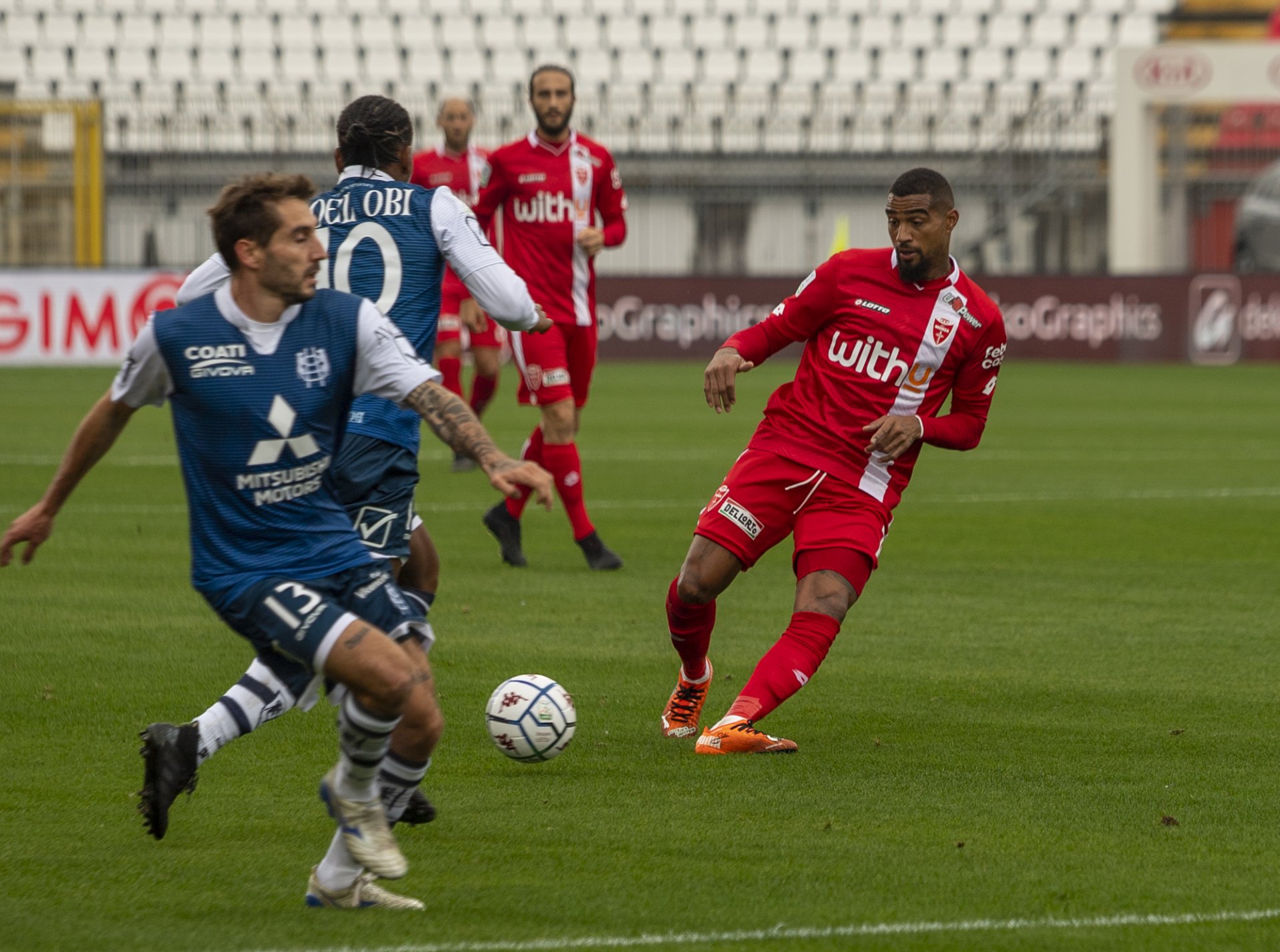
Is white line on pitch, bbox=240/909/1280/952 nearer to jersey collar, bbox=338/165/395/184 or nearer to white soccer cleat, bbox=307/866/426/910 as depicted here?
white soccer cleat, bbox=307/866/426/910

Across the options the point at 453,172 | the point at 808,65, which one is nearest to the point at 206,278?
the point at 453,172

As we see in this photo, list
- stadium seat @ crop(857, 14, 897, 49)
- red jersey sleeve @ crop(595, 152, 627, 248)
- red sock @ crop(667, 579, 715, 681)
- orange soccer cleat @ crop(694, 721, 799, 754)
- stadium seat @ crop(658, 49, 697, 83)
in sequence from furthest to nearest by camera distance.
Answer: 1. stadium seat @ crop(857, 14, 897, 49)
2. stadium seat @ crop(658, 49, 697, 83)
3. red jersey sleeve @ crop(595, 152, 627, 248)
4. red sock @ crop(667, 579, 715, 681)
5. orange soccer cleat @ crop(694, 721, 799, 754)

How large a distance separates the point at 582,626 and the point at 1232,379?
18483 mm

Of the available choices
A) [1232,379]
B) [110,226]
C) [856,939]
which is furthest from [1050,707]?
[110,226]

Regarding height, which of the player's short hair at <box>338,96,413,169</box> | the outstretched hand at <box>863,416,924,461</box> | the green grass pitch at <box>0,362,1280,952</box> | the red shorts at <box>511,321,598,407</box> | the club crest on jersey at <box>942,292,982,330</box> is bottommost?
the green grass pitch at <box>0,362,1280,952</box>

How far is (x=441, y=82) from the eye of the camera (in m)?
38.0

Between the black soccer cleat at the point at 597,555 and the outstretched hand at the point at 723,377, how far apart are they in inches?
141

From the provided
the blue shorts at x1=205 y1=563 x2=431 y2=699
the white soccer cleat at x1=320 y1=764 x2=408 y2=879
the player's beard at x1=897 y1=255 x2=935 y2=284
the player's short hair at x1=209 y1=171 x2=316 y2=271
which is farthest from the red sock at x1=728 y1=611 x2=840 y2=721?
the player's short hair at x1=209 y1=171 x2=316 y2=271

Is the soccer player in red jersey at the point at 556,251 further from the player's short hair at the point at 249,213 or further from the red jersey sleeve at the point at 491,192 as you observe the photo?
the player's short hair at the point at 249,213

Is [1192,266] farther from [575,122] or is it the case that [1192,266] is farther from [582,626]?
[582,626]

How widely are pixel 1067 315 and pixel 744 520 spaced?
2296 cm

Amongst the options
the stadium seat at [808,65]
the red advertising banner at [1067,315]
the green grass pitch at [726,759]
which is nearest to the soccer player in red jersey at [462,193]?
the green grass pitch at [726,759]

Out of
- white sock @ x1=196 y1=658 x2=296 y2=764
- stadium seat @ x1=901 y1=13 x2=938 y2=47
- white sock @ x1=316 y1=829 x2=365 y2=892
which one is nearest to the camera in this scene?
white sock @ x1=316 y1=829 x2=365 y2=892

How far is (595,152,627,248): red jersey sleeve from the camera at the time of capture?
9.75 metres
